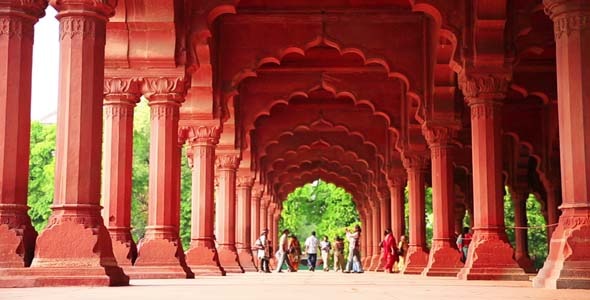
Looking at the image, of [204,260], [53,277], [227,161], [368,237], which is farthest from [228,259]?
[368,237]

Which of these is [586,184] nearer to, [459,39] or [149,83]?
[459,39]

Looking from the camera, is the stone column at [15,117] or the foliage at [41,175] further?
the foliage at [41,175]

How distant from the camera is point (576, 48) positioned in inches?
374

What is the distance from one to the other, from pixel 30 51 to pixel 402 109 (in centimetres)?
1442

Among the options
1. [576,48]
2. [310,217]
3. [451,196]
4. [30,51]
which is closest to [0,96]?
[30,51]

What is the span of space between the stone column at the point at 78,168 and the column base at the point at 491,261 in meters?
6.75

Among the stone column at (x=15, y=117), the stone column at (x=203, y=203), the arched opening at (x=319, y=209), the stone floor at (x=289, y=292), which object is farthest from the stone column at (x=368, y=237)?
the stone column at (x=15, y=117)

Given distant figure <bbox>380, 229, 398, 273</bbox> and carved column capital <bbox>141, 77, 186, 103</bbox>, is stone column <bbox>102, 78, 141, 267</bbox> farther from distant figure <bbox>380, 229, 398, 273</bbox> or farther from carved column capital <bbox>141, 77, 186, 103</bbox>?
distant figure <bbox>380, 229, 398, 273</bbox>

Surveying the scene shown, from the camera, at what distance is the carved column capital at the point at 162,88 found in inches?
577

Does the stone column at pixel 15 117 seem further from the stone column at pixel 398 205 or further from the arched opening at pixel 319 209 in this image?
the arched opening at pixel 319 209

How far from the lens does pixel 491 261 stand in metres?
14.2

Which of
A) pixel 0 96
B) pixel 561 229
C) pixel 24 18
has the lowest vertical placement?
pixel 561 229

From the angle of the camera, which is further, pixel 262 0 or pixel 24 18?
pixel 262 0

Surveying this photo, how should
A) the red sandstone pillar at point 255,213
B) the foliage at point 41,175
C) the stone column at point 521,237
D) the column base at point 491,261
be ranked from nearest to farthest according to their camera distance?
the column base at point 491,261 → the stone column at point 521,237 → the red sandstone pillar at point 255,213 → the foliage at point 41,175
